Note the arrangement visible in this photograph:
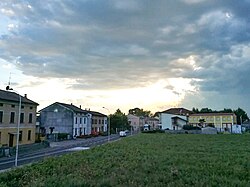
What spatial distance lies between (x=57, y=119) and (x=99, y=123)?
27.6 m

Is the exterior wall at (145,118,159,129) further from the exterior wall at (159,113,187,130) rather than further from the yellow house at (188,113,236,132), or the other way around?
the exterior wall at (159,113,187,130)

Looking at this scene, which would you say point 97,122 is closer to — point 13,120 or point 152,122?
point 13,120

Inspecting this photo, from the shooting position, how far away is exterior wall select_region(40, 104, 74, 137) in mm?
70938

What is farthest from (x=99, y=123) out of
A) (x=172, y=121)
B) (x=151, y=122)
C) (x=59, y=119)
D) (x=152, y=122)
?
(x=152, y=122)

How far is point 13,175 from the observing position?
15.0 m

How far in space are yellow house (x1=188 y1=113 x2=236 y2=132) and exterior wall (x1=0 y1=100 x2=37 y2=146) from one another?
76491 millimetres

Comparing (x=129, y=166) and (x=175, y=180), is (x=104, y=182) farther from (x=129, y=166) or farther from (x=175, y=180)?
(x=129, y=166)

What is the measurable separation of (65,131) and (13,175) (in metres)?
56.8

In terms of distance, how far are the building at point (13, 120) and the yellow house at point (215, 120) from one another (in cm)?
7667

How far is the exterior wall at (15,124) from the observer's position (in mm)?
40312

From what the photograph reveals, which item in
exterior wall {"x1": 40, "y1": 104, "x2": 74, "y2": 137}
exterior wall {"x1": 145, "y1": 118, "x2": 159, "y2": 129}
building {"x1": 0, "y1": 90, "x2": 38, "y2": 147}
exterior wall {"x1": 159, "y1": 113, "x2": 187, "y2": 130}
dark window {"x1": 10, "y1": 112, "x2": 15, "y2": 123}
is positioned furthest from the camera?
exterior wall {"x1": 145, "y1": 118, "x2": 159, "y2": 129}

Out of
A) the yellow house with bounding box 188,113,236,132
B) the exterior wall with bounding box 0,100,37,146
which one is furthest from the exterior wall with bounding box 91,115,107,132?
the exterior wall with bounding box 0,100,37,146

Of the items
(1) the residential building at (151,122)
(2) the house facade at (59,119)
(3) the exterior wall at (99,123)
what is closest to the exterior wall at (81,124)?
(2) the house facade at (59,119)

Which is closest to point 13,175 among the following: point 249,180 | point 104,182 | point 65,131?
point 104,182
